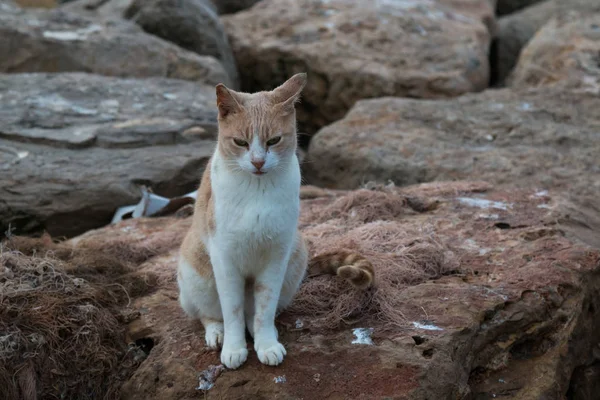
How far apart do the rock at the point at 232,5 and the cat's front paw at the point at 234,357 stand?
35.5ft

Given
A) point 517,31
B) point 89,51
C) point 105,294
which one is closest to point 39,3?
point 89,51

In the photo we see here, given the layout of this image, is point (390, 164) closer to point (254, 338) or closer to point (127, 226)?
point (127, 226)

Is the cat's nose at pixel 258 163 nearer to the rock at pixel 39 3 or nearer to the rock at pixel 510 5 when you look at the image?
the rock at pixel 39 3

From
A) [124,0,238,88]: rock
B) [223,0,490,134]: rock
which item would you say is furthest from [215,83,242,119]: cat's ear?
[124,0,238,88]: rock

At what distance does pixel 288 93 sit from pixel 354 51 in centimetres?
719

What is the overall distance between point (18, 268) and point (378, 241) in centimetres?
260

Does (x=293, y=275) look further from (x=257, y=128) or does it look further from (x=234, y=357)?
(x=257, y=128)

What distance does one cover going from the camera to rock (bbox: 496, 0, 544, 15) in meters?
16.3

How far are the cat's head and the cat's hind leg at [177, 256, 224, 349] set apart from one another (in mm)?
755

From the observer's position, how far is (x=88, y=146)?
7.30 m

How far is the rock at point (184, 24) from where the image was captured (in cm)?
1052

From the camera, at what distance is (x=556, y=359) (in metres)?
4.36

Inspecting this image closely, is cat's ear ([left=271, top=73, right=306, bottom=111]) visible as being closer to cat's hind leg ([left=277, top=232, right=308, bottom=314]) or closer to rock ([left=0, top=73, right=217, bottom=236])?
cat's hind leg ([left=277, top=232, right=308, bottom=314])

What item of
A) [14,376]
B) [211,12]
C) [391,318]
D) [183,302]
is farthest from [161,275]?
[211,12]
